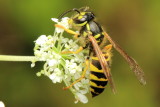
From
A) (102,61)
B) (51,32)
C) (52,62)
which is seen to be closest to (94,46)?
(102,61)

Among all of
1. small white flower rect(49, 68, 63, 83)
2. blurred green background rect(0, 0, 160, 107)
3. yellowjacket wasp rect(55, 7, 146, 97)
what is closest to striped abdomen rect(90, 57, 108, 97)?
yellowjacket wasp rect(55, 7, 146, 97)

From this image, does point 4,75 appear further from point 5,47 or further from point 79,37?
point 79,37

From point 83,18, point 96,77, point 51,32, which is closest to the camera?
point 96,77

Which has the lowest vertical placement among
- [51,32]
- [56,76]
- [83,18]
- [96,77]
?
[96,77]

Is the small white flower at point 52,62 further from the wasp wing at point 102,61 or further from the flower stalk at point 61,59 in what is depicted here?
the wasp wing at point 102,61

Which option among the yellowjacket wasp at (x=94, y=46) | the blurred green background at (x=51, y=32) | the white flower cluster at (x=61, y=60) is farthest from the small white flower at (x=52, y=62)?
the blurred green background at (x=51, y=32)

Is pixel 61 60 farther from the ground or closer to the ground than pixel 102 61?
farther from the ground

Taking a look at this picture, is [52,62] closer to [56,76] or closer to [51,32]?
[56,76]
